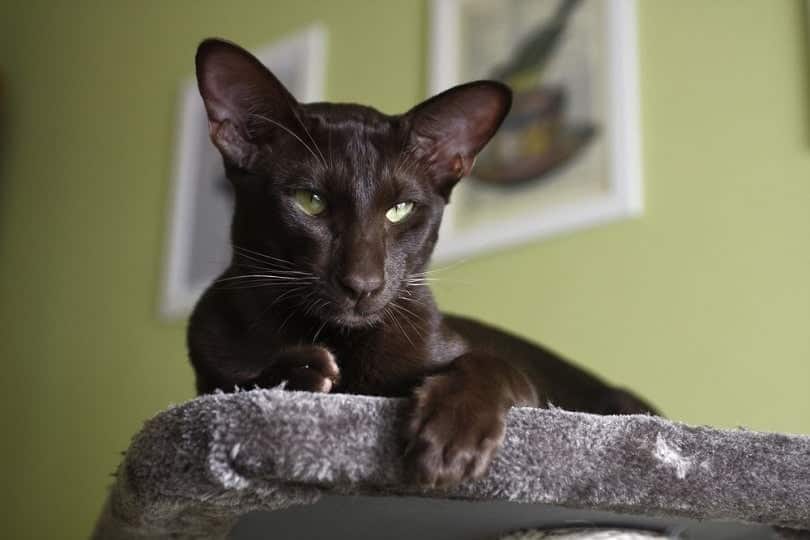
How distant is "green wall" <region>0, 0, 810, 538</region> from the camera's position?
1.33 metres

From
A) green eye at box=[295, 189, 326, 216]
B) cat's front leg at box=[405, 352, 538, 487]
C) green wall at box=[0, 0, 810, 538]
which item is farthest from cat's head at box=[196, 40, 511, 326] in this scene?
green wall at box=[0, 0, 810, 538]

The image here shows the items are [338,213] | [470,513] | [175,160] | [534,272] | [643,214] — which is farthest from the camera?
[175,160]

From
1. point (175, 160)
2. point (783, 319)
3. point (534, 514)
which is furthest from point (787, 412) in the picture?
point (175, 160)

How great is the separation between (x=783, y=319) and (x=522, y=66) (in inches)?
26.7

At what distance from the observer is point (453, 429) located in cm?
63

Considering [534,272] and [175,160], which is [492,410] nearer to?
[534,272]

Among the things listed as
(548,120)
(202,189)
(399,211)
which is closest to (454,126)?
(399,211)

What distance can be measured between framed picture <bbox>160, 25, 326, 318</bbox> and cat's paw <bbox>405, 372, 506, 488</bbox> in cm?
146

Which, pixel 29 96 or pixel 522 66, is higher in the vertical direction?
pixel 29 96

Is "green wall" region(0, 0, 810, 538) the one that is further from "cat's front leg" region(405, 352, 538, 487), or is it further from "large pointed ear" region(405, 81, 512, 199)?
"cat's front leg" region(405, 352, 538, 487)

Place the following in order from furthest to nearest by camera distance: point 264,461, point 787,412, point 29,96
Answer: point 29,96 < point 787,412 < point 264,461

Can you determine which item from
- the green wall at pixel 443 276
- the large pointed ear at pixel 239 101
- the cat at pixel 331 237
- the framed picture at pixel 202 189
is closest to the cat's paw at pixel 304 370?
the cat at pixel 331 237

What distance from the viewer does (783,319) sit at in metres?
1.28

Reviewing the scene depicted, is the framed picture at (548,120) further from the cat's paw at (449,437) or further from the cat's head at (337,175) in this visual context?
the cat's paw at (449,437)
